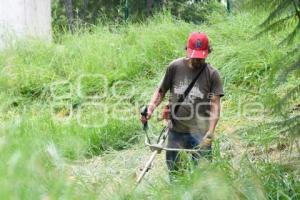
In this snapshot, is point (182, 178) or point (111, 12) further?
point (111, 12)

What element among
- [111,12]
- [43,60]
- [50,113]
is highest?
[111,12]

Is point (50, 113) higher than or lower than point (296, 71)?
lower

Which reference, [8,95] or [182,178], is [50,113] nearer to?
[8,95]

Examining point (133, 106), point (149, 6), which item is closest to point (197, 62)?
point (133, 106)

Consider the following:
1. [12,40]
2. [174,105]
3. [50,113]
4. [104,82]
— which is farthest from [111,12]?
[174,105]

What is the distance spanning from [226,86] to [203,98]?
3.26 metres

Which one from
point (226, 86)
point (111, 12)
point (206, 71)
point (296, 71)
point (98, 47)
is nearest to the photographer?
point (296, 71)

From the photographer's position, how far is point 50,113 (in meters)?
8.28

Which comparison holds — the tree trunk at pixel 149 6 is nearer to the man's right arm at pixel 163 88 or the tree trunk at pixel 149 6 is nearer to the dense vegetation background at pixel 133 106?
the dense vegetation background at pixel 133 106

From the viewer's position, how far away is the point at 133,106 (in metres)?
8.52

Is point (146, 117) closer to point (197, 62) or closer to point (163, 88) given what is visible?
point (163, 88)

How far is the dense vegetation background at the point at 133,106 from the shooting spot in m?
2.50

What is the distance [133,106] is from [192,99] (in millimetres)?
3530

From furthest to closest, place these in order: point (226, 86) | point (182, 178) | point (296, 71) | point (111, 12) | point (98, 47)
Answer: point (111, 12)
point (98, 47)
point (226, 86)
point (182, 178)
point (296, 71)
